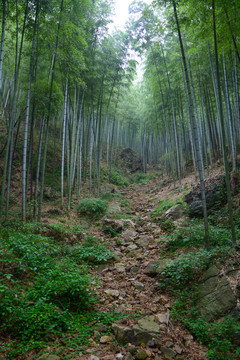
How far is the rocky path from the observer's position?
1.96 metres

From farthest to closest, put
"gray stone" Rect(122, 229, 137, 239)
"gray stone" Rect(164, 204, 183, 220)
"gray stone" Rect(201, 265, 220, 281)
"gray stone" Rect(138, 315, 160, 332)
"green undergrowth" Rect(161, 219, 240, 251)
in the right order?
"gray stone" Rect(164, 204, 183, 220) → "gray stone" Rect(122, 229, 137, 239) → "green undergrowth" Rect(161, 219, 240, 251) → "gray stone" Rect(201, 265, 220, 281) → "gray stone" Rect(138, 315, 160, 332)

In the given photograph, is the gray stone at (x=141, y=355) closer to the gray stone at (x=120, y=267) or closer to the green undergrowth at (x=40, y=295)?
the green undergrowth at (x=40, y=295)

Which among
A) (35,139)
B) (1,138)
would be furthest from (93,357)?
(35,139)

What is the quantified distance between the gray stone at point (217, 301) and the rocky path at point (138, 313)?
38 cm

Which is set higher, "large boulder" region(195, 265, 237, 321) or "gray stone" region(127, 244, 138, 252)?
"gray stone" region(127, 244, 138, 252)

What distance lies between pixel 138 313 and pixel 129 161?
587 inches

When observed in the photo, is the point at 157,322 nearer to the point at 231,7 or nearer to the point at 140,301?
the point at 140,301

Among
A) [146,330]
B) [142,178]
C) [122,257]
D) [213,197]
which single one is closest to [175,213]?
[213,197]

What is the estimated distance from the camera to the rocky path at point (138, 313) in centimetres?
196

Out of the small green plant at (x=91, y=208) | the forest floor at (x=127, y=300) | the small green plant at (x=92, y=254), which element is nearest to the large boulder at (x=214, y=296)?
the forest floor at (x=127, y=300)

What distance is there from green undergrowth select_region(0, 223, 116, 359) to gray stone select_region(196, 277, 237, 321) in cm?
119

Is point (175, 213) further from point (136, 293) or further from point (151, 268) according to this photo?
point (136, 293)

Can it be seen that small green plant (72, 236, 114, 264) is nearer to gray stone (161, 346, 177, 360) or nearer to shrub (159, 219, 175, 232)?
shrub (159, 219, 175, 232)

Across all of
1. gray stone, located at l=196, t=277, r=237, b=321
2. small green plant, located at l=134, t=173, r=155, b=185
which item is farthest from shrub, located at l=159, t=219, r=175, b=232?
small green plant, located at l=134, t=173, r=155, b=185
